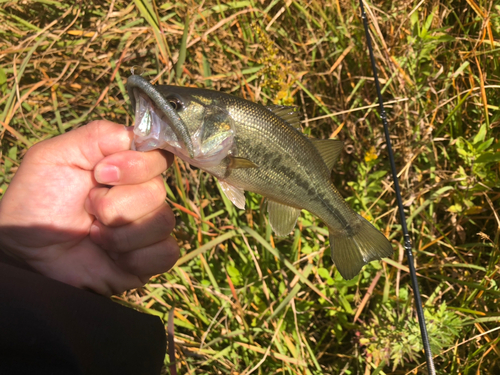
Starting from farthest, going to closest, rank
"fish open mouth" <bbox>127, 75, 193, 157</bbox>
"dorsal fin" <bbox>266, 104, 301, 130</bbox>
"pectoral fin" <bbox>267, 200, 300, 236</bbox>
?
1. "pectoral fin" <bbox>267, 200, 300, 236</bbox>
2. "dorsal fin" <bbox>266, 104, 301, 130</bbox>
3. "fish open mouth" <bbox>127, 75, 193, 157</bbox>

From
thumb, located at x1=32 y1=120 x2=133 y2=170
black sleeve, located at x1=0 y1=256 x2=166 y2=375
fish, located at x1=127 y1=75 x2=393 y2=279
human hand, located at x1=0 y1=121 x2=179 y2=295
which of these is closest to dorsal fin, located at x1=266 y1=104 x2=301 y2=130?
fish, located at x1=127 y1=75 x2=393 y2=279

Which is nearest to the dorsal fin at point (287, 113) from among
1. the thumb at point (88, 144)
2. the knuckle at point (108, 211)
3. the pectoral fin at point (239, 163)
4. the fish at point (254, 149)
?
the fish at point (254, 149)

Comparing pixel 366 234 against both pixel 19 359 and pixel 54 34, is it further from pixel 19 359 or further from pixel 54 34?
pixel 54 34

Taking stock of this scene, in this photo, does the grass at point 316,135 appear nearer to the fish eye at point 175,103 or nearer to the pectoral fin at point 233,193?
the pectoral fin at point 233,193

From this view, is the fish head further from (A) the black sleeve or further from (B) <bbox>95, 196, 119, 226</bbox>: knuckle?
(A) the black sleeve

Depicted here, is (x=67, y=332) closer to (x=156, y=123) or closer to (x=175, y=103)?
(x=156, y=123)

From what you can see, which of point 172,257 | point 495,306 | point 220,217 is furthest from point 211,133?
point 495,306

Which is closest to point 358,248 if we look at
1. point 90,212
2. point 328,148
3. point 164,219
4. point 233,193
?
point 328,148
